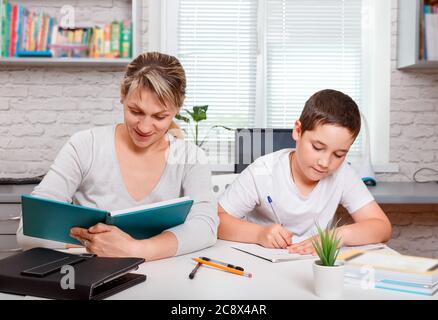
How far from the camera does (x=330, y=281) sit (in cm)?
93

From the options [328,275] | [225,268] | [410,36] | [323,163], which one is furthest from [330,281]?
[410,36]

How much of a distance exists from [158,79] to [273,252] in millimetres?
539

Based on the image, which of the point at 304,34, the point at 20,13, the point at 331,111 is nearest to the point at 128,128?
the point at 331,111

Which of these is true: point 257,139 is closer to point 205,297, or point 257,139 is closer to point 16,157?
point 16,157

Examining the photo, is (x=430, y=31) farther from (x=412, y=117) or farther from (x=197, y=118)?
(x=197, y=118)

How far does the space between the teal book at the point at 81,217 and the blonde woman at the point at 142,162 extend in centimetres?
9

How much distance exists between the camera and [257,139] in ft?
9.08

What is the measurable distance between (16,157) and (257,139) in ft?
4.56

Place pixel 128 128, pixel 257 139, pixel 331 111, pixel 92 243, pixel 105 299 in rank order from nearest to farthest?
pixel 105 299, pixel 92 243, pixel 128 128, pixel 331 111, pixel 257 139

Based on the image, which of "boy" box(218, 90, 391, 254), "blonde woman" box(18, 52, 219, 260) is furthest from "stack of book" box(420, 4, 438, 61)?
"blonde woman" box(18, 52, 219, 260)

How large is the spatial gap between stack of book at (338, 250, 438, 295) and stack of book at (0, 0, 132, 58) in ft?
6.83

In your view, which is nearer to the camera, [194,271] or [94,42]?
[194,271]

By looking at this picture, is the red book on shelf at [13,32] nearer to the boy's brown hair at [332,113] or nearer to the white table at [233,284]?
the boy's brown hair at [332,113]

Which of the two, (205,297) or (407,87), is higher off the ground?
(407,87)
